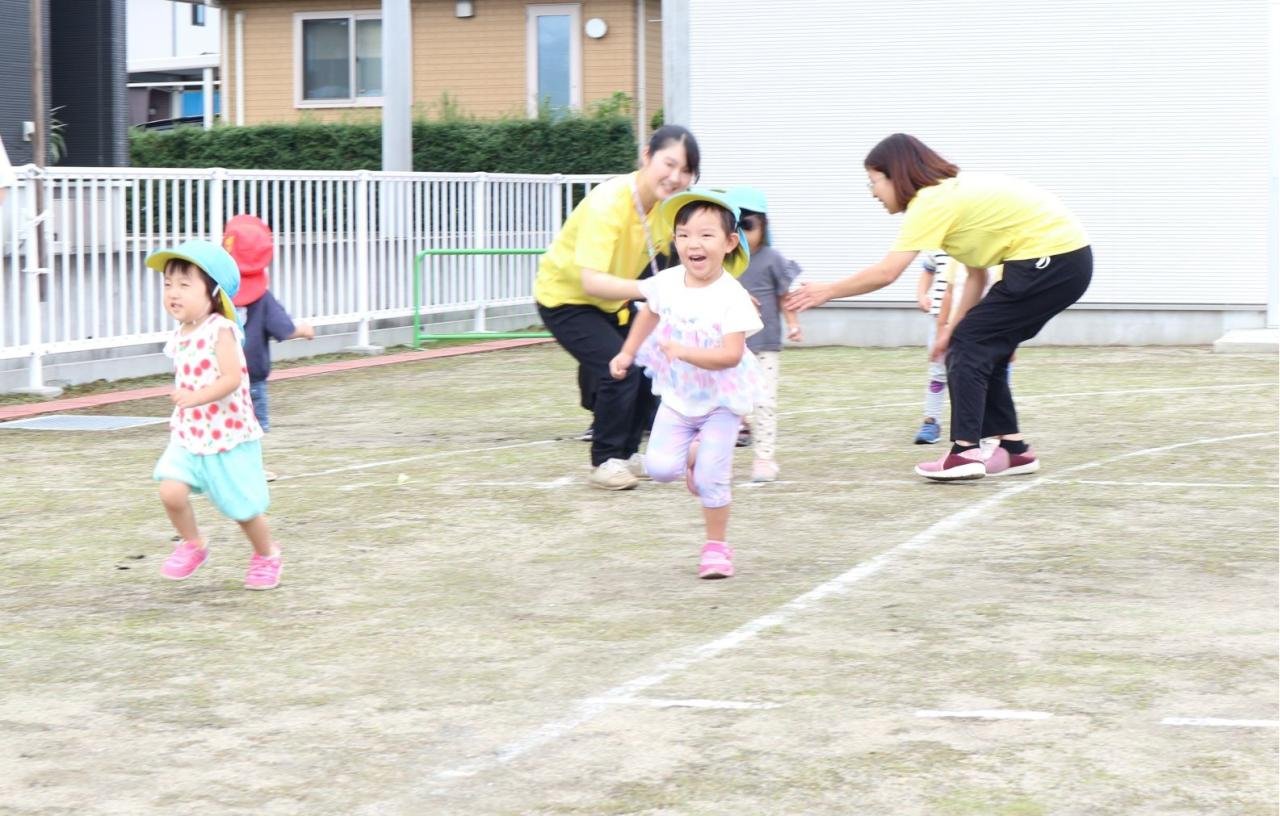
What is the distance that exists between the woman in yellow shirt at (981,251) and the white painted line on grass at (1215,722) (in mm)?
4133

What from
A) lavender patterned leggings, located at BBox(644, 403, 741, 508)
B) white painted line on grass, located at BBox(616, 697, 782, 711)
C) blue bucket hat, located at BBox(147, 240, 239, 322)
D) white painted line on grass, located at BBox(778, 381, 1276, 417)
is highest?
blue bucket hat, located at BBox(147, 240, 239, 322)

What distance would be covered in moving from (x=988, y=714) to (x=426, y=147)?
24409mm

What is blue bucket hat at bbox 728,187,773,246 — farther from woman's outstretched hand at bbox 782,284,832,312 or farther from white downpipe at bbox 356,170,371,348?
white downpipe at bbox 356,170,371,348

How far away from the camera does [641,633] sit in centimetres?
611

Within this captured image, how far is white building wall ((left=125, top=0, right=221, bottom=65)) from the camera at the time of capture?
5547 cm

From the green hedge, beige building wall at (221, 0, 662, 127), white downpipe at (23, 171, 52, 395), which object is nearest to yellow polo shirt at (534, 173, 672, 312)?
white downpipe at (23, 171, 52, 395)

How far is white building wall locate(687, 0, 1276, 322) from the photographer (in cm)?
1708

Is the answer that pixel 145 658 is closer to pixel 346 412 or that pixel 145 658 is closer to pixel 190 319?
pixel 190 319

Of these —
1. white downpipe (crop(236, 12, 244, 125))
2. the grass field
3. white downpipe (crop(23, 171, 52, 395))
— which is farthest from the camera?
white downpipe (crop(236, 12, 244, 125))

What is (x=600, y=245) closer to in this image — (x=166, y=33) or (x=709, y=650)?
(x=709, y=650)

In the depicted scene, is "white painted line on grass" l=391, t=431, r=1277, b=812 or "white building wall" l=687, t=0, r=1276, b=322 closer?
"white painted line on grass" l=391, t=431, r=1277, b=812

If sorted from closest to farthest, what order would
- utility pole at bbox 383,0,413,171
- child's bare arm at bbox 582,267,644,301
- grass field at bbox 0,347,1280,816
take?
grass field at bbox 0,347,1280,816
child's bare arm at bbox 582,267,644,301
utility pole at bbox 383,0,413,171

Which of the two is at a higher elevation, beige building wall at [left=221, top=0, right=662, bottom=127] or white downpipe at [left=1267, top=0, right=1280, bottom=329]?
beige building wall at [left=221, top=0, right=662, bottom=127]

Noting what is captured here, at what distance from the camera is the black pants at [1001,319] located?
915cm
